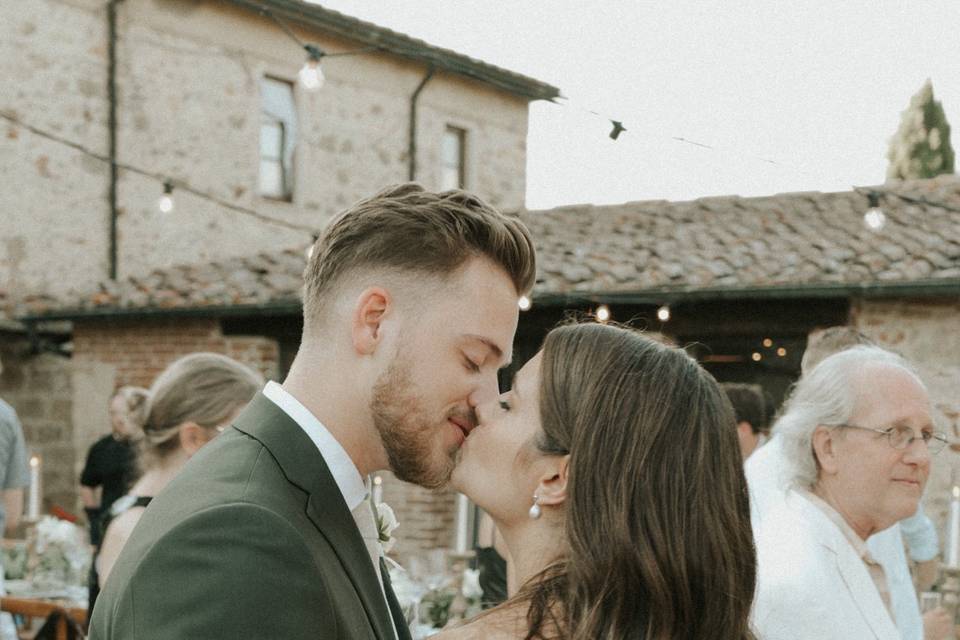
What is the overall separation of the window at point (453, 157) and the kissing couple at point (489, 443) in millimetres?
15046

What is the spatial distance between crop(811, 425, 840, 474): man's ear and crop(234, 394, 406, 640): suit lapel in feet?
5.24

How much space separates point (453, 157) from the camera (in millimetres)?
17125

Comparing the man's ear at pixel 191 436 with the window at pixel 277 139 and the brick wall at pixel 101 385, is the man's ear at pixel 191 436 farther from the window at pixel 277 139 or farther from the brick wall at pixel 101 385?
the window at pixel 277 139

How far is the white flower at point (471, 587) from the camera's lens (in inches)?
192

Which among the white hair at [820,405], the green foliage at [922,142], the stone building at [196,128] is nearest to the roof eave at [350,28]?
the stone building at [196,128]

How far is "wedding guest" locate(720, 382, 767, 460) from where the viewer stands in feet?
19.7

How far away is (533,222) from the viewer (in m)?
13.4

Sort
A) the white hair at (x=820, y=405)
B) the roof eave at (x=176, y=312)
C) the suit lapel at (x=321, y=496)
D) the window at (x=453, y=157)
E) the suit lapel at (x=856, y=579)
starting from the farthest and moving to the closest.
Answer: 1. the window at (x=453, y=157)
2. the roof eave at (x=176, y=312)
3. the white hair at (x=820, y=405)
4. the suit lapel at (x=856, y=579)
5. the suit lapel at (x=321, y=496)

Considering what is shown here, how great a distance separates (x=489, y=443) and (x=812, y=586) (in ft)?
3.64

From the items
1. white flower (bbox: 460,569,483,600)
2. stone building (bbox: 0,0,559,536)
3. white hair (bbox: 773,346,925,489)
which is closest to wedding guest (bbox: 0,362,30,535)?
white flower (bbox: 460,569,483,600)

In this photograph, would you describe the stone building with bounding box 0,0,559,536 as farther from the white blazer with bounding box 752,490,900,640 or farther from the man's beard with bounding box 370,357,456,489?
the man's beard with bounding box 370,357,456,489

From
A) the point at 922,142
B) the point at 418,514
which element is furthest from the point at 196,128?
the point at 922,142

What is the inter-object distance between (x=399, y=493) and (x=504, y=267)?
1007 cm

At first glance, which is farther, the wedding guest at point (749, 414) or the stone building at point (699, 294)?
the stone building at point (699, 294)
